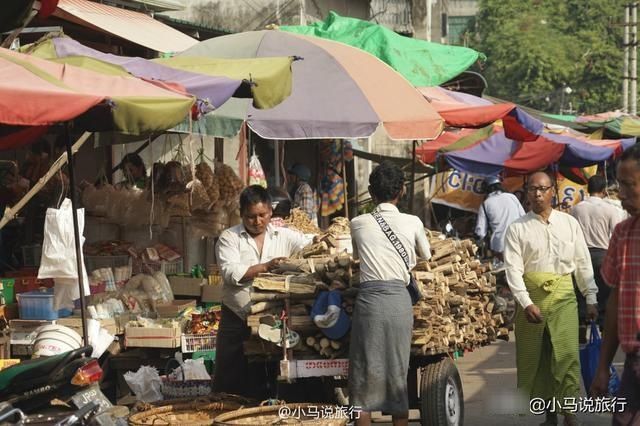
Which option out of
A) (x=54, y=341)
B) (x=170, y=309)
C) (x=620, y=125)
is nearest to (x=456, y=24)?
(x=620, y=125)

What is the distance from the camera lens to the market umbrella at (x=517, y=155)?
17547mm

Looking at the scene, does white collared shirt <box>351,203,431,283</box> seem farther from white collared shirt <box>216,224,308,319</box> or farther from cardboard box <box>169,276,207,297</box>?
cardboard box <box>169,276,207,297</box>

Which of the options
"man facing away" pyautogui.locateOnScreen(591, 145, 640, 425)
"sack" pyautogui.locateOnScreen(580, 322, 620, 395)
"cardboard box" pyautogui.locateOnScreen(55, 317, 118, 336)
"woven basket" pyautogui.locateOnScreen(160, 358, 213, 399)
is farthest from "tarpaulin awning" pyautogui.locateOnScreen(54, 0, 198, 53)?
"man facing away" pyautogui.locateOnScreen(591, 145, 640, 425)

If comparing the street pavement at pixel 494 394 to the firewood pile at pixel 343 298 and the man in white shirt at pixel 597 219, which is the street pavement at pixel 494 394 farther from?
the man in white shirt at pixel 597 219

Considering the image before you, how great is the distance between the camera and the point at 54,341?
7.47 meters

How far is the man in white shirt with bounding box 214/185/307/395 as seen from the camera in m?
7.76

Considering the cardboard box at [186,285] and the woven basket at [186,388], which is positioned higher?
the cardboard box at [186,285]

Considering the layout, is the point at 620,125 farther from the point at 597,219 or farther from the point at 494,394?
the point at 494,394

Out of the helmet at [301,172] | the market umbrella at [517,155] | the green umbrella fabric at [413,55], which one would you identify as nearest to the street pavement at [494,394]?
the green umbrella fabric at [413,55]

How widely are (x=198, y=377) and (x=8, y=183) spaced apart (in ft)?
8.42

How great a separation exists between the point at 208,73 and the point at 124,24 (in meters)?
3.60

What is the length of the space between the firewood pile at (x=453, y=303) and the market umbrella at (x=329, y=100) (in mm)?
1156

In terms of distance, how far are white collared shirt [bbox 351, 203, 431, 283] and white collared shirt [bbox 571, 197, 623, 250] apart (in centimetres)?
618

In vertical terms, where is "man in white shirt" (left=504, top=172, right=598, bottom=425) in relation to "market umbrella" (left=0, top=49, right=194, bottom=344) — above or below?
below
